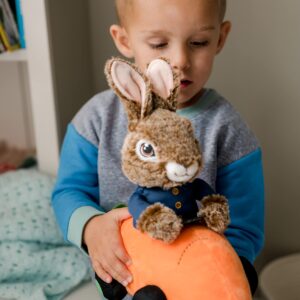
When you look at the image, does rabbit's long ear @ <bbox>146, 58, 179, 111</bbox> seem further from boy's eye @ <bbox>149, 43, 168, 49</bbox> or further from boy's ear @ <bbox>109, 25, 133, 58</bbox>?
boy's ear @ <bbox>109, 25, 133, 58</bbox>

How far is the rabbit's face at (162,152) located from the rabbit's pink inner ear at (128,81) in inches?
1.8

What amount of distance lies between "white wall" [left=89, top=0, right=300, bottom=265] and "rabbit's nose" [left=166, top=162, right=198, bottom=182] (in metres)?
0.74

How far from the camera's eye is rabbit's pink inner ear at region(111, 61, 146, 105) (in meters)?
0.56

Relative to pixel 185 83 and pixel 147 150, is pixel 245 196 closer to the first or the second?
pixel 185 83

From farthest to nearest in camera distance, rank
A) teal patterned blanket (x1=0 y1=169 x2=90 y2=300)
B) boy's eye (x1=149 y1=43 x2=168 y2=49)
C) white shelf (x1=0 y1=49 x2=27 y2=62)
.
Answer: white shelf (x1=0 y1=49 x2=27 y2=62), teal patterned blanket (x1=0 y1=169 x2=90 y2=300), boy's eye (x1=149 y1=43 x2=168 y2=49)

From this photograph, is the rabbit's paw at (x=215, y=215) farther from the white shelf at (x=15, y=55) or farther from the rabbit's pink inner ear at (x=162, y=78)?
the white shelf at (x=15, y=55)

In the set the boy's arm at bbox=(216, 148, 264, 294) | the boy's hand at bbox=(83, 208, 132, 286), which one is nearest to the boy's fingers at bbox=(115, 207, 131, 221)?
the boy's hand at bbox=(83, 208, 132, 286)

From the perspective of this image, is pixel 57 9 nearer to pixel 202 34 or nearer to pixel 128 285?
pixel 202 34

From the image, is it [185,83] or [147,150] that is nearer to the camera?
[147,150]

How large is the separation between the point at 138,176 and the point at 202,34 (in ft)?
1.08

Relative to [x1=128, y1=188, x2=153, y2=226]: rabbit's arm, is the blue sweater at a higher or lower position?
lower

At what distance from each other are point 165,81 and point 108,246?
0.25 meters

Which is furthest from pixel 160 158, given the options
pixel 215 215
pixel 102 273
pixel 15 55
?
pixel 15 55

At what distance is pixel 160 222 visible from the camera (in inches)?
20.1
